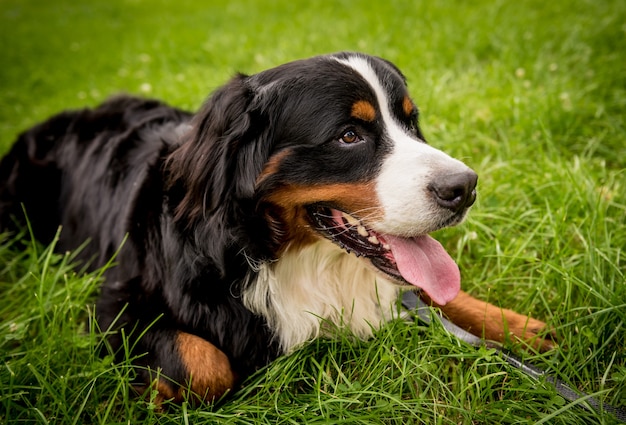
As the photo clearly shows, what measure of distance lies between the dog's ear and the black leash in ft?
2.96

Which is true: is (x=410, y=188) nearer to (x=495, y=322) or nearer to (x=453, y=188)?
(x=453, y=188)

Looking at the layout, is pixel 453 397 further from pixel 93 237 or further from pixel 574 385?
pixel 93 237

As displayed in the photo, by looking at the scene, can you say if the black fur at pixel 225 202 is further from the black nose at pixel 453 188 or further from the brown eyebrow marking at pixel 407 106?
the black nose at pixel 453 188

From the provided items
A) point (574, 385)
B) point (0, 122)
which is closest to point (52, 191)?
point (574, 385)

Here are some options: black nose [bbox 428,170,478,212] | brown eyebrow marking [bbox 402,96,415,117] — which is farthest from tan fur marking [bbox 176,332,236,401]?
brown eyebrow marking [bbox 402,96,415,117]

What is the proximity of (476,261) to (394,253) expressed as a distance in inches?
32.7

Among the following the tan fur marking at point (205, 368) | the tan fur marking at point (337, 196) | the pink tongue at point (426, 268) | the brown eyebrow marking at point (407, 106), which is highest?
the brown eyebrow marking at point (407, 106)

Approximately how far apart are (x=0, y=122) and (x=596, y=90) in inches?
250

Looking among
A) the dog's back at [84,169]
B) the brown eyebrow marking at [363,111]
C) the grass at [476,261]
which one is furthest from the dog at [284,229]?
the dog's back at [84,169]

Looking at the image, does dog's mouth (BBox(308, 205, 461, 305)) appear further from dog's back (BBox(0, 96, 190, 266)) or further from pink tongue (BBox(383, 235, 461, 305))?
dog's back (BBox(0, 96, 190, 266))

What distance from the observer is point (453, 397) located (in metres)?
1.84

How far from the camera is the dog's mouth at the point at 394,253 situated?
6.42 ft

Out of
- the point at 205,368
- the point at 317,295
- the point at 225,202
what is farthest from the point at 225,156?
the point at 205,368

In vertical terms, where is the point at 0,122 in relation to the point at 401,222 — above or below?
below
